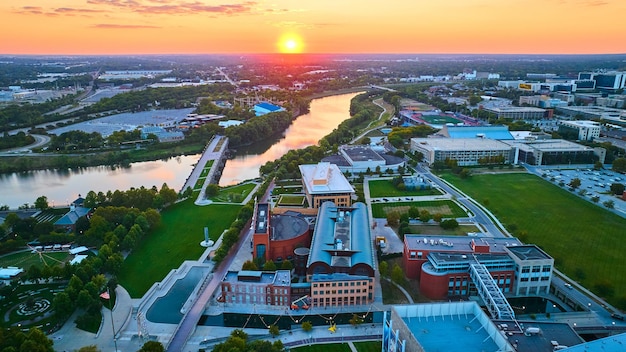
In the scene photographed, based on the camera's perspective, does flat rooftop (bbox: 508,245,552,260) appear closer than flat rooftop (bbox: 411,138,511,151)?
Yes

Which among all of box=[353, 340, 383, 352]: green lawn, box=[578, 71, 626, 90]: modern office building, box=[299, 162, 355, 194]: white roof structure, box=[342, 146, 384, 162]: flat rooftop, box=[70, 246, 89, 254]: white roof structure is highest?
box=[578, 71, 626, 90]: modern office building

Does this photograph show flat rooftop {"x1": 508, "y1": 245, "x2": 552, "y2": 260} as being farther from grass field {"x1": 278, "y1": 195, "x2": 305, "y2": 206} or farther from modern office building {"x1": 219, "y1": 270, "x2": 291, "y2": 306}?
grass field {"x1": 278, "y1": 195, "x2": 305, "y2": 206}

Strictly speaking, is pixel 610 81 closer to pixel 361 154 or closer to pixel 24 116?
pixel 361 154

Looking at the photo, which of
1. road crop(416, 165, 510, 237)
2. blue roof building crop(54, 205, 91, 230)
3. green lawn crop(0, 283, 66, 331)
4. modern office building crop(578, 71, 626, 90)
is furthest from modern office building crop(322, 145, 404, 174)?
modern office building crop(578, 71, 626, 90)

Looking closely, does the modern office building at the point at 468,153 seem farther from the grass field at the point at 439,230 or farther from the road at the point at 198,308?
the road at the point at 198,308

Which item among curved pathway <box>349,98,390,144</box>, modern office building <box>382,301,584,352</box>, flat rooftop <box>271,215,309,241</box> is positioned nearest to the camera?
modern office building <box>382,301,584,352</box>

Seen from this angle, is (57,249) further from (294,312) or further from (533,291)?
(533,291)

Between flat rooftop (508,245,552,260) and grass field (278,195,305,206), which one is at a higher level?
flat rooftop (508,245,552,260)
